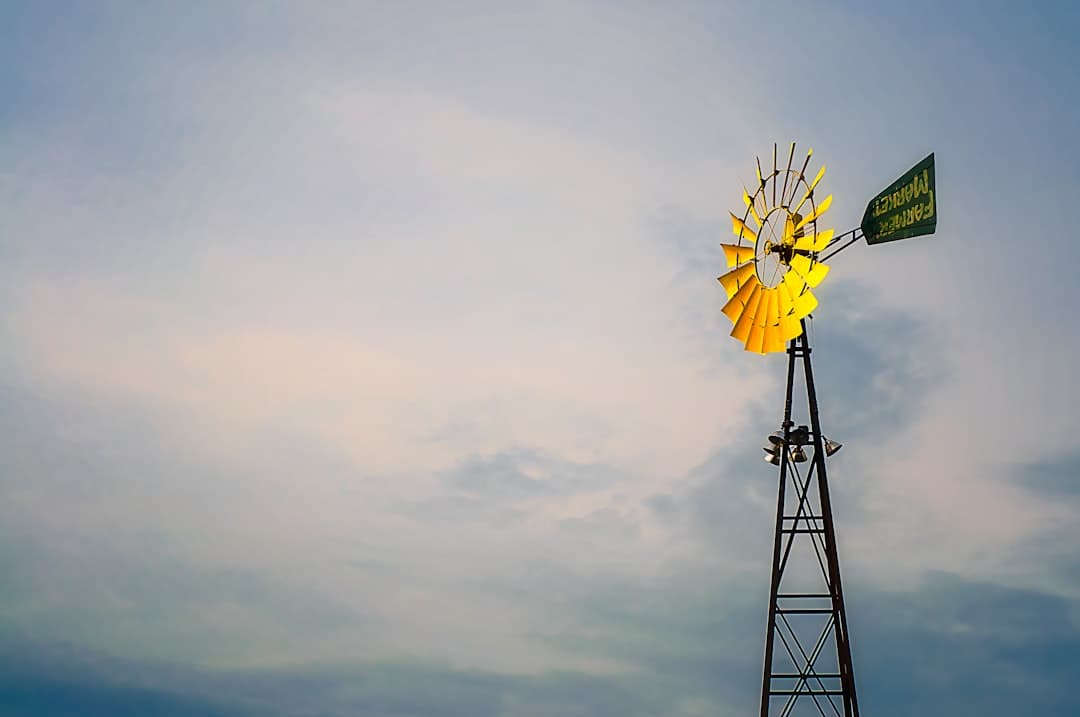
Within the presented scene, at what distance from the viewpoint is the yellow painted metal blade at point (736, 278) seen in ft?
82.5

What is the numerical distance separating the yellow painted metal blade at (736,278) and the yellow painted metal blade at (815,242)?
1169mm

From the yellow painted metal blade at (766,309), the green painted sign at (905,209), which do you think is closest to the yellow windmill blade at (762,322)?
the yellow painted metal blade at (766,309)

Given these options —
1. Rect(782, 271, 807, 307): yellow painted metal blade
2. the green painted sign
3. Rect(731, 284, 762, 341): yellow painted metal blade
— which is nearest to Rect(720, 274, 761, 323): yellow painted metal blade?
Rect(731, 284, 762, 341): yellow painted metal blade

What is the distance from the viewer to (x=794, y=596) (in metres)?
24.4

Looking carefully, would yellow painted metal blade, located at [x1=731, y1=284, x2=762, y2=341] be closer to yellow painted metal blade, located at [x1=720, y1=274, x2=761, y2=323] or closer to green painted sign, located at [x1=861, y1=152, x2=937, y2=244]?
yellow painted metal blade, located at [x1=720, y1=274, x2=761, y2=323]

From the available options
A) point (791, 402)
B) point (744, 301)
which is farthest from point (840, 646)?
point (744, 301)

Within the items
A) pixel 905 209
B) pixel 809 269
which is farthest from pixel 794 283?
pixel 905 209

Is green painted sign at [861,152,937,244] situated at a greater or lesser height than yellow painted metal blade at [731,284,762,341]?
greater

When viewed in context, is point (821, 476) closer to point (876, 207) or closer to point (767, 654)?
point (767, 654)

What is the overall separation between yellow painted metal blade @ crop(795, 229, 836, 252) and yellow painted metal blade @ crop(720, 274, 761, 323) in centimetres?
117

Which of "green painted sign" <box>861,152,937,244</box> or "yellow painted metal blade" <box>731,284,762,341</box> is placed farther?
"yellow painted metal blade" <box>731,284,762,341</box>

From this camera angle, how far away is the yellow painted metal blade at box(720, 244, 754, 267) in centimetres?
2544

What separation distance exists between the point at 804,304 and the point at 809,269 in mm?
688

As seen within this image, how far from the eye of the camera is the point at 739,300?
2497 cm
